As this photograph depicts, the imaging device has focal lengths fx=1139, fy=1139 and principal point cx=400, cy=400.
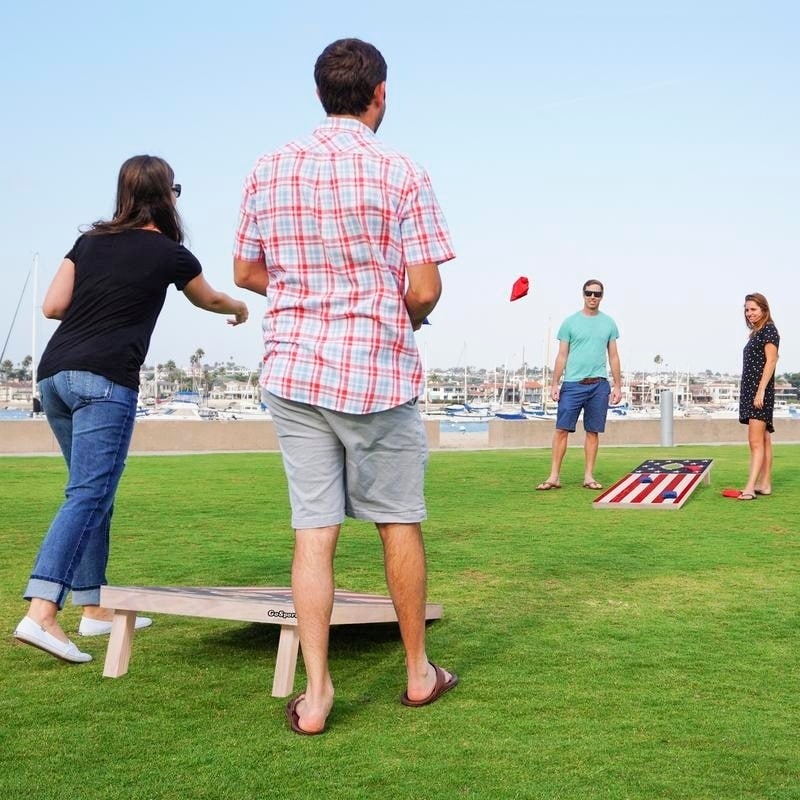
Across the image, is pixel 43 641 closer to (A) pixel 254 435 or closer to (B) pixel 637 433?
(A) pixel 254 435

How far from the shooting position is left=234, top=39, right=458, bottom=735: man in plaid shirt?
3545 mm

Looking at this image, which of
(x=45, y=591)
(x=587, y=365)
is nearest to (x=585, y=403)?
(x=587, y=365)

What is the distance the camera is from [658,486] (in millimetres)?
10789

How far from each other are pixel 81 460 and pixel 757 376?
7387 mm

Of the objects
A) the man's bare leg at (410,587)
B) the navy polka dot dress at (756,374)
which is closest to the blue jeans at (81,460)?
the man's bare leg at (410,587)

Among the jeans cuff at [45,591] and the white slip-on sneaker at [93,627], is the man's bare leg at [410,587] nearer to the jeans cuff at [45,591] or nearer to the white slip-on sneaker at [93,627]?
the jeans cuff at [45,591]

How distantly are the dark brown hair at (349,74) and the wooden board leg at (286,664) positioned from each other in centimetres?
174

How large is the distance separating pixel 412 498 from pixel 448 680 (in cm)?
68

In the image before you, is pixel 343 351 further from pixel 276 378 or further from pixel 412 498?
pixel 412 498

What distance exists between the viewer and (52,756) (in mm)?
3191

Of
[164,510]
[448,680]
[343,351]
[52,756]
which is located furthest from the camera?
[164,510]

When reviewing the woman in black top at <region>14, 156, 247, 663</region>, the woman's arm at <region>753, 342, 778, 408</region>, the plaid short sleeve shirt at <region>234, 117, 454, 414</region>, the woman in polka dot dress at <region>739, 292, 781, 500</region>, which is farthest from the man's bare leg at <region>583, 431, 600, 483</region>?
the plaid short sleeve shirt at <region>234, 117, 454, 414</region>

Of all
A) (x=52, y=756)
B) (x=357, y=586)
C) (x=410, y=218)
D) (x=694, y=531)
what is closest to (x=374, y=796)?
(x=52, y=756)

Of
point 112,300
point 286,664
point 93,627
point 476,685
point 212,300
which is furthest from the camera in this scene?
point 93,627
